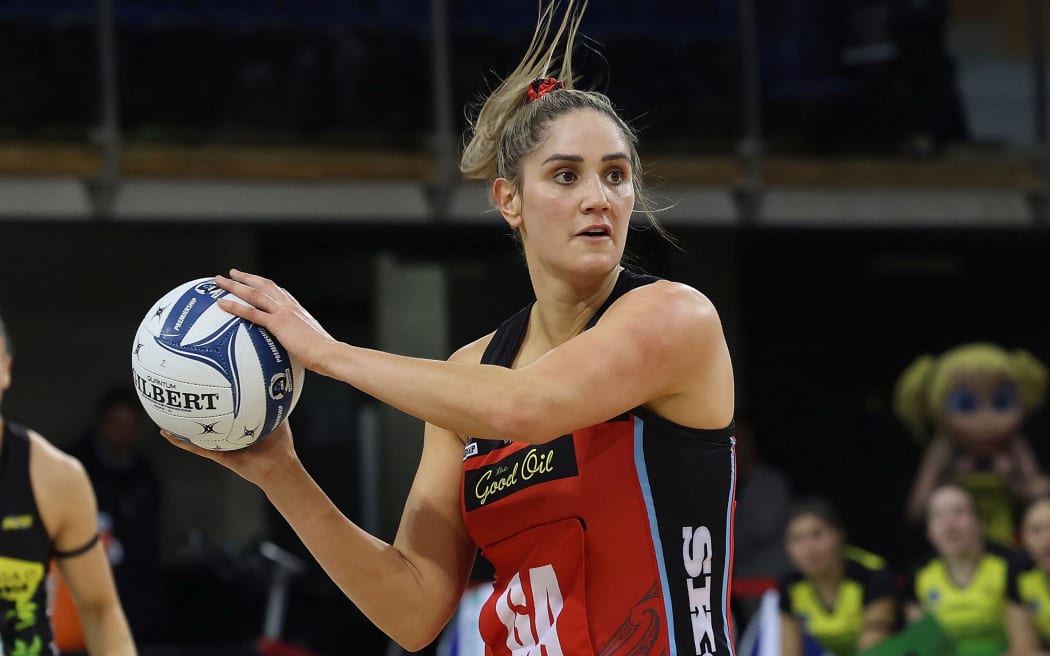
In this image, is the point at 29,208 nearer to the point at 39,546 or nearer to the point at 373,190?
the point at 373,190

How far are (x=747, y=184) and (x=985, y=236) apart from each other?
1.98 meters

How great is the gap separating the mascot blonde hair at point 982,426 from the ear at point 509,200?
4.80 metres

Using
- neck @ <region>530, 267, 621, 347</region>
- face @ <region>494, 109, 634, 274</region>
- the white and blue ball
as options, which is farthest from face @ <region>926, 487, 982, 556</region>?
the white and blue ball

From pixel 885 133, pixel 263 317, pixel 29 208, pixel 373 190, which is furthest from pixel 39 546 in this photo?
pixel 885 133

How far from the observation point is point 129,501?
7.32 meters

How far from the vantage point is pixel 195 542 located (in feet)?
25.2

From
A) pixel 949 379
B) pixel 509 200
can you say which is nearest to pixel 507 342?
pixel 509 200

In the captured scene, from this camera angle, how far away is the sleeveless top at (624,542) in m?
2.12

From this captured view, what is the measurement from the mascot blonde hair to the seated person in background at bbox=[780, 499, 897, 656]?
941 mm

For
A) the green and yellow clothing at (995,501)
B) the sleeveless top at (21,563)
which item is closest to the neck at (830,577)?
the green and yellow clothing at (995,501)

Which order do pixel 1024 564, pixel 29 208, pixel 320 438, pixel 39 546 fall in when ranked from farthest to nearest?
pixel 320 438 < pixel 29 208 < pixel 1024 564 < pixel 39 546

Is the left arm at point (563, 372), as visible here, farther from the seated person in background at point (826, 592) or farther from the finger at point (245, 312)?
the seated person in background at point (826, 592)

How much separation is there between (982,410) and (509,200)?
19.1 ft

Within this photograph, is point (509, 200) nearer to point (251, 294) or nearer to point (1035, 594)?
point (251, 294)
